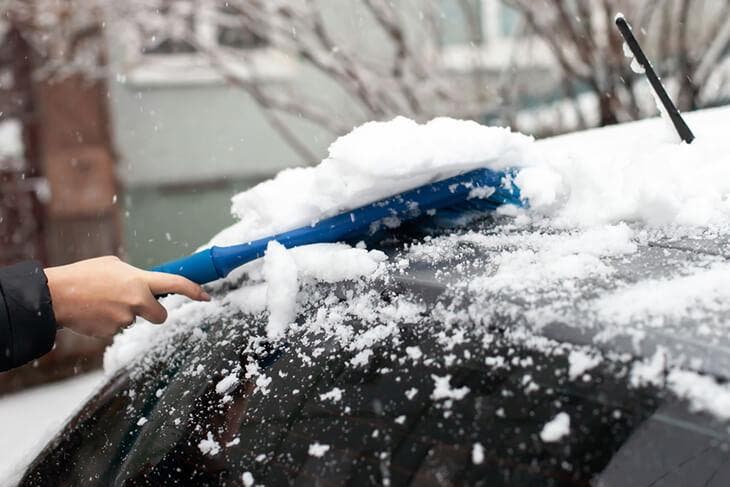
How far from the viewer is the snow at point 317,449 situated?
983 millimetres

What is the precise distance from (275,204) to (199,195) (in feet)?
21.9

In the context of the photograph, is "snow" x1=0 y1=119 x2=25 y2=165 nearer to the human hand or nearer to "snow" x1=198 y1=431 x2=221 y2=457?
the human hand

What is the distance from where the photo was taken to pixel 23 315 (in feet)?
4.59

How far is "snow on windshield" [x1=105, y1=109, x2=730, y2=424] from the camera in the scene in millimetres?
934

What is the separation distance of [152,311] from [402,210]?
0.54 metres

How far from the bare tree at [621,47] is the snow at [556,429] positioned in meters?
3.89

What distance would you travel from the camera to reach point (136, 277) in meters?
1.45

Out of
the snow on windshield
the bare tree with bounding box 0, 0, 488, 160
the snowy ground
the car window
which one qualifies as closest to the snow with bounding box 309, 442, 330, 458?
the car window

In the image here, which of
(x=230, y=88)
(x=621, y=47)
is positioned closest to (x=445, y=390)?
(x=621, y=47)

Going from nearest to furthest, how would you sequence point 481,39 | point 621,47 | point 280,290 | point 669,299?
point 669,299
point 280,290
point 621,47
point 481,39

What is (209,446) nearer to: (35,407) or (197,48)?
(35,407)

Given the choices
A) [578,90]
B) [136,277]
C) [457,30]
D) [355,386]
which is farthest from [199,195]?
[355,386]

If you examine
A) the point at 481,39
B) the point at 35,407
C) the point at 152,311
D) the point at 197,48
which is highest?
the point at 152,311

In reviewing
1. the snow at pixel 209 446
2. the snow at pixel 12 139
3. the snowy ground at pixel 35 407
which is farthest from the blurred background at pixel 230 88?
the snow at pixel 209 446
